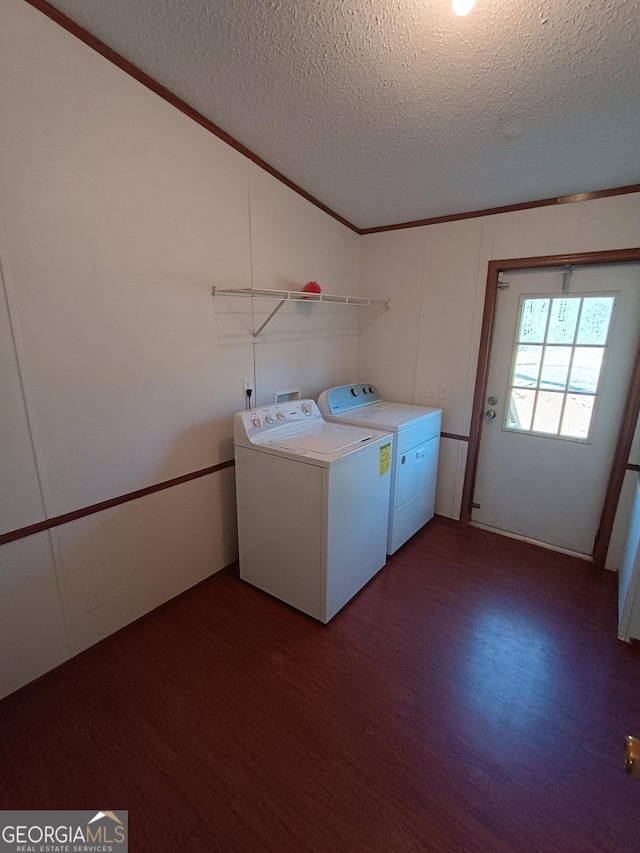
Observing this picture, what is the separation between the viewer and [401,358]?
10.0ft

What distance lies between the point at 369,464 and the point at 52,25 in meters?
2.13

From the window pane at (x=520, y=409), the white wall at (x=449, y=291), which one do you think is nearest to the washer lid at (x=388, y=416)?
the white wall at (x=449, y=291)

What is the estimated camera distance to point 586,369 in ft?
7.67

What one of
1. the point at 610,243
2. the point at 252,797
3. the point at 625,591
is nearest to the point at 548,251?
the point at 610,243

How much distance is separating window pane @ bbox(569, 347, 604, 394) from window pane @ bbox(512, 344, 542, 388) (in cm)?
21

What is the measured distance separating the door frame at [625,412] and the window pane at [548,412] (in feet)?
1.15

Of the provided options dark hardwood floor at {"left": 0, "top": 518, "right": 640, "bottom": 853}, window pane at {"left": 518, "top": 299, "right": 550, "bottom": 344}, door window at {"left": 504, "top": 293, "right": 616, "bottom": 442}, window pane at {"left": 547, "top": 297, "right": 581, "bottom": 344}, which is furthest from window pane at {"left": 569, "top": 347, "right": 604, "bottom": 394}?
dark hardwood floor at {"left": 0, "top": 518, "right": 640, "bottom": 853}

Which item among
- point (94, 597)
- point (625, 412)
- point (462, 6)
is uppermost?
point (462, 6)

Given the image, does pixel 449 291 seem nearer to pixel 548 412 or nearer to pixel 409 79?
pixel 548 412

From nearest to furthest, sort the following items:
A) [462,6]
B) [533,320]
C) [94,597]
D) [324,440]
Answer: [462,6] → [94,597] → [324,440] → [533,320]

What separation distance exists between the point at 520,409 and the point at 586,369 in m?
0.46

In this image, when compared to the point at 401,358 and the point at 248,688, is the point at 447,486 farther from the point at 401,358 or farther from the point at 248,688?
the point at 248,688

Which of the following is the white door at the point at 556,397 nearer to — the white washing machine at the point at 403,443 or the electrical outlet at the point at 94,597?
the white washing machine at the point at 403,443

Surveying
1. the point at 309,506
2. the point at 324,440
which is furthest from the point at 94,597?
the point at 324,440
